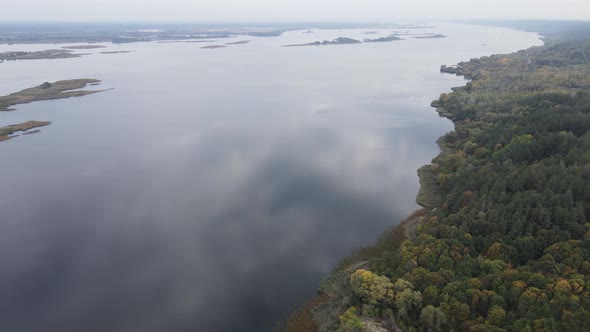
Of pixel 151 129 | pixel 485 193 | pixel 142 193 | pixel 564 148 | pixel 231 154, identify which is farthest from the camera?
pixel 151 129

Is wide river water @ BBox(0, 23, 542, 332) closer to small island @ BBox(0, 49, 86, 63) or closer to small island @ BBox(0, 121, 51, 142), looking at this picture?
small island @ BBox(0, 121, 51, 142)

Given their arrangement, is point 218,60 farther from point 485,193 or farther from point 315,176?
point 485,193

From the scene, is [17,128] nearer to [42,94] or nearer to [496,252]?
[42,94]

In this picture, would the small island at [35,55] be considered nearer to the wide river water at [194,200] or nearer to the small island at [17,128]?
the wide river water at [194,200]

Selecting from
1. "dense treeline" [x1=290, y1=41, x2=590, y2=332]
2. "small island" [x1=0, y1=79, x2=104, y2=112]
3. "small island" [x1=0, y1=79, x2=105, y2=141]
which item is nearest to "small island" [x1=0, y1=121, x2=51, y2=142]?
"small island" [x1=0, y1=79, x2=105, y2=141]

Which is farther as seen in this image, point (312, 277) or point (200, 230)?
point (200, 230)

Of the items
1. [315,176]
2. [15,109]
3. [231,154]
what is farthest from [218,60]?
[315,176]

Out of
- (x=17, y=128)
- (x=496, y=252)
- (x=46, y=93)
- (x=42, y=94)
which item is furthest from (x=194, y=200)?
(x=46, y=93)

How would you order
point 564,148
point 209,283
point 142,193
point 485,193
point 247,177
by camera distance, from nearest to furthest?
1. point 209,283
2. point 485,193
3. point 564,148
4. point 142,193
5. point 247,177
